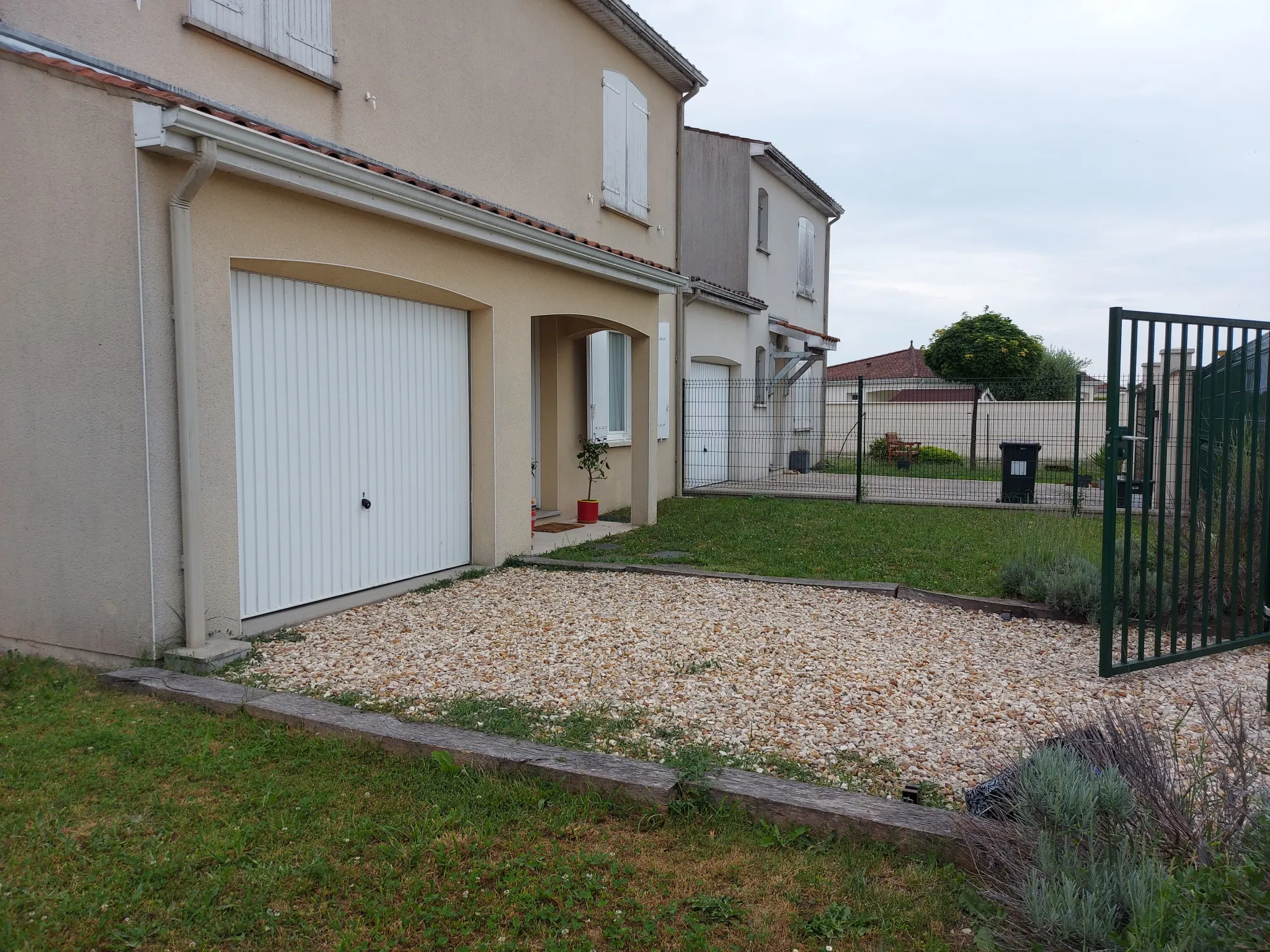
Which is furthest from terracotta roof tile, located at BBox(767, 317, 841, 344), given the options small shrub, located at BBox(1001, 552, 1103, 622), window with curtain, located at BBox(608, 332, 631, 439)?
small shrub, located at BBox(1001, 552, 1103, 622)

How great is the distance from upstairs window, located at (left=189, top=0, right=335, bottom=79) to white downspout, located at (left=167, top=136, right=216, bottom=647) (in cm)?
163

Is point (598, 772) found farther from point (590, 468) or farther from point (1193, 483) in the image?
point (590, 468)

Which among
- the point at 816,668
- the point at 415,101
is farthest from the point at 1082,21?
the point at 816,668

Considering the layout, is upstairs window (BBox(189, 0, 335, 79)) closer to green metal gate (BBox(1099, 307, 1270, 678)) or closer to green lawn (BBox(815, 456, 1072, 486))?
green metal gate (BBox(1099, 307, 1270, 678))

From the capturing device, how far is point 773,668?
5.05 meters

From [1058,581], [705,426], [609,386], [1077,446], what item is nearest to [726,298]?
[705,426]

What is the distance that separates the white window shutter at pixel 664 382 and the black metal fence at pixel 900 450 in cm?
63

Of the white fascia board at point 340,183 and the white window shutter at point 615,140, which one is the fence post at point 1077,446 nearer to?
the white window shutter at point 615,140

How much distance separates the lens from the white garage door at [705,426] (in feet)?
48.6

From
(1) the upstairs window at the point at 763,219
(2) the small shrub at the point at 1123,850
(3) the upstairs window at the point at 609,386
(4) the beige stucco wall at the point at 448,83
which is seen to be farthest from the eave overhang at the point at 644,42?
(2) the small shrub at the point at 1123,850

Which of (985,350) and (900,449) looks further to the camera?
(985,350)

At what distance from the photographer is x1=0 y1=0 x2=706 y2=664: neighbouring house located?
4.79 m

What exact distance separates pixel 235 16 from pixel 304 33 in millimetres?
680

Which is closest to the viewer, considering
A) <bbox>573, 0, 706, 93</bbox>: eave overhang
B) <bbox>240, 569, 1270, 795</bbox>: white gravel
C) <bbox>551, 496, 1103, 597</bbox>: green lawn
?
<bbox>240, 569, 1270, 795</bbox>: white gravel
